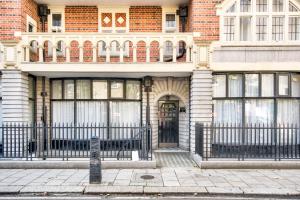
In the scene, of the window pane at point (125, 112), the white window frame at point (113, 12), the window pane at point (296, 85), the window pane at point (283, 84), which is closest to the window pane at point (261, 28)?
the window pane at point (283, 84)

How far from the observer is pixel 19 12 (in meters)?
9.98

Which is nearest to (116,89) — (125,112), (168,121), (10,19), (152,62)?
(125,112)

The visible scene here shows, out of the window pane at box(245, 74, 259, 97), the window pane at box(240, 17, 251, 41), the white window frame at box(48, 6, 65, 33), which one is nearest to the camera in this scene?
the window pane at box(240, 17, 251, 41)

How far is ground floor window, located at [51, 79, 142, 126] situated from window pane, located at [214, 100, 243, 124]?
3.69m

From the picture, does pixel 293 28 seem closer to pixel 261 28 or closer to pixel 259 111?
pixel 261 28

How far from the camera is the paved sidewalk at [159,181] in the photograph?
21.9ft

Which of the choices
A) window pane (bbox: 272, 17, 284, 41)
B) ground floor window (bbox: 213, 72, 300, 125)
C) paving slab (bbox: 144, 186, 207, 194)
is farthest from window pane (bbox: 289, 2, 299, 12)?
paving slab (bbox: 144, 186, 207, 194)

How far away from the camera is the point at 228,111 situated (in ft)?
35.3

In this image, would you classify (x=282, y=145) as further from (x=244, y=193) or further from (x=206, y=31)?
(x=206, y=31)

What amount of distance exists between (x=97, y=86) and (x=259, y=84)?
7257mm

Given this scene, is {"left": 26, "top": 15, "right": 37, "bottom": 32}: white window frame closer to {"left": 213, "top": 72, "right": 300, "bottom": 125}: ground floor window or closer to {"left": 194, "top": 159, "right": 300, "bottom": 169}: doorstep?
{"left": 213, "top": 72, "right": 300, "bottom": 125}: ground floor window

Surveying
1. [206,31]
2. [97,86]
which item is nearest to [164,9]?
[206,31]

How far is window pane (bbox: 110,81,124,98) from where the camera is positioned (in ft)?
39.4

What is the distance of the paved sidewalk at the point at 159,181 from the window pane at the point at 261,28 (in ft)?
17.6
